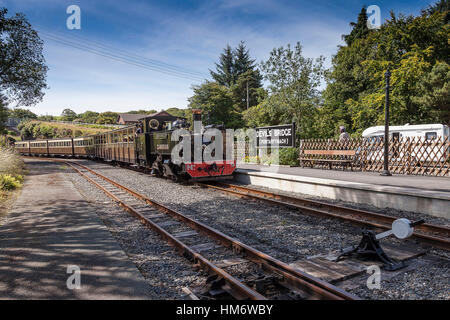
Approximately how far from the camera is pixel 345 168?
1321 centimetres

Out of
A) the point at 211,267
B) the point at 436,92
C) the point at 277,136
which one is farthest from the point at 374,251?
the point at 436,92

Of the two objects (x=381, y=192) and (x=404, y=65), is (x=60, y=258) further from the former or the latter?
(x=404, y=65)

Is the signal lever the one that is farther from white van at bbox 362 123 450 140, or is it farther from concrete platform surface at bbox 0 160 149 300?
white van at bbox 362 123 450 140

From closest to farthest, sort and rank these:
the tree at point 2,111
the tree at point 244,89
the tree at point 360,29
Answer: the tree at point 2,111 < the tree at point 360,29 < the tree at point 244,89

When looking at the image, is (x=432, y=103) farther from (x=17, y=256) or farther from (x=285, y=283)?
(x=17, y=256)

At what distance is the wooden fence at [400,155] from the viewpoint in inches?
428

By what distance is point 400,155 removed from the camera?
42.3ft

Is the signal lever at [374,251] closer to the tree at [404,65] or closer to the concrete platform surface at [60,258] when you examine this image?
the concrete platform surface at [60,258]

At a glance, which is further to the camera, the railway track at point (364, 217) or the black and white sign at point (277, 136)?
the black and white sign at point (277, 136)

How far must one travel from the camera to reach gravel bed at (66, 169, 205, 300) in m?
3.57

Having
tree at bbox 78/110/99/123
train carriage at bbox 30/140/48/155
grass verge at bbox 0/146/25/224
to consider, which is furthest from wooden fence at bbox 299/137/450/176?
tree at bbox 78/110/99/123

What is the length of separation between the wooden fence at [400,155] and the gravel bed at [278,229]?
7.16 meters

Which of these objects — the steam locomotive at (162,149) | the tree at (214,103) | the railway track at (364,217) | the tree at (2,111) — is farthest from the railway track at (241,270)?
the tree at (214,103)

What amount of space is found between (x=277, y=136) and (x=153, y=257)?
426 inches
